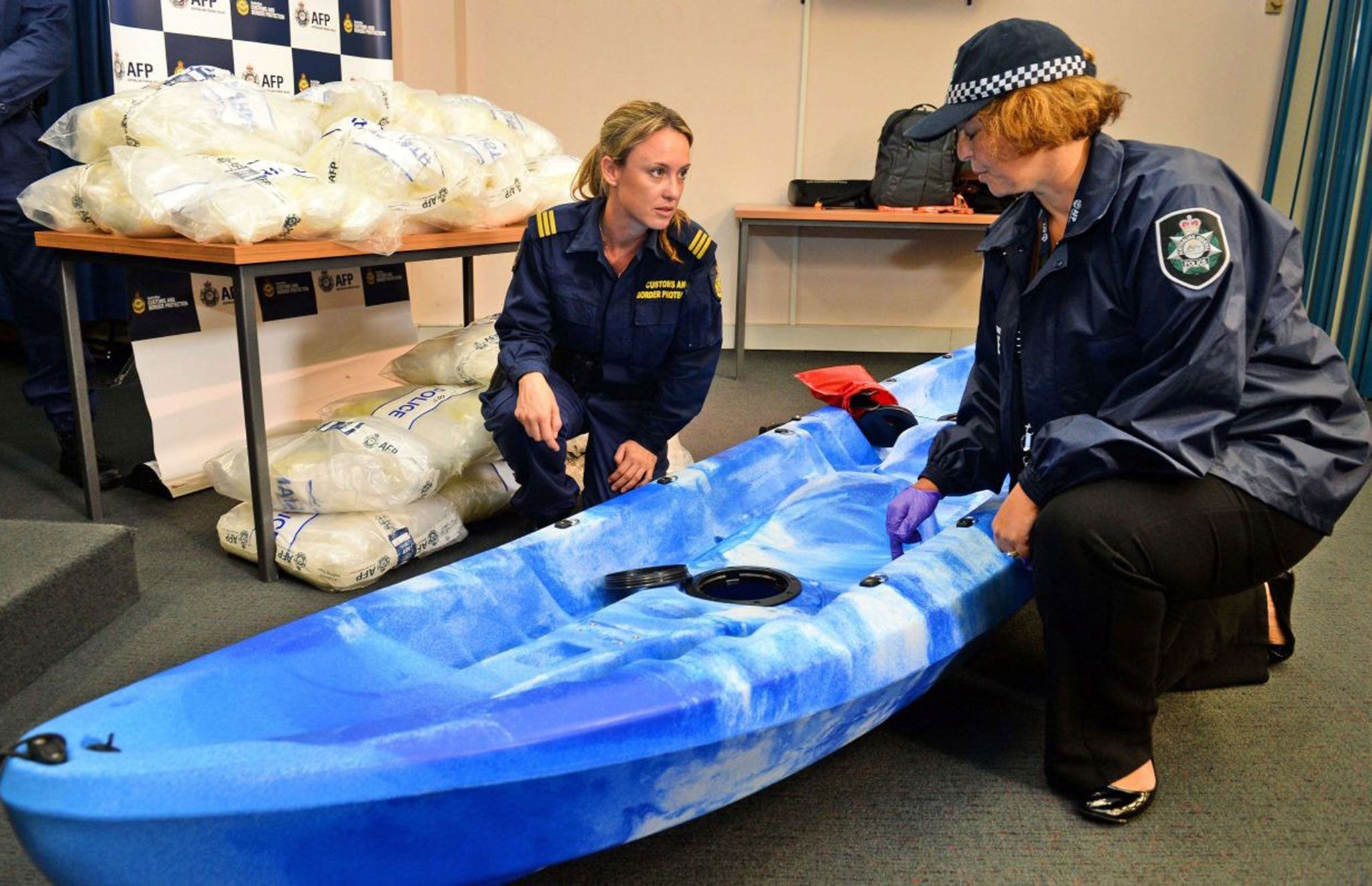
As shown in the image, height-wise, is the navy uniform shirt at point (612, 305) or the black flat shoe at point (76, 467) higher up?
the navy uniform shirt at point (612, 305)

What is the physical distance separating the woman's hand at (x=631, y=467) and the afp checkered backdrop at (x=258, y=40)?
1.37 metres

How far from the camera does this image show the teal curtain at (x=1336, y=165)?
4176mm

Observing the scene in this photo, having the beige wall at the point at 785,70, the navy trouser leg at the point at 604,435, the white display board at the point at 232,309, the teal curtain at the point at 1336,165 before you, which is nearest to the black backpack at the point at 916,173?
the beige wall at the point at 785,70

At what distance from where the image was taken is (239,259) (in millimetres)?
2062

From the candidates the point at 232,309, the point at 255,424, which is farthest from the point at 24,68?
the point at 255,424

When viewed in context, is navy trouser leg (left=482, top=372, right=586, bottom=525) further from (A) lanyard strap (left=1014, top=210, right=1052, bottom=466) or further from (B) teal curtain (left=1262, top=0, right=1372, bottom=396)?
(B) teal curtain (left=1262, top=0, right=1372, bottom=396)

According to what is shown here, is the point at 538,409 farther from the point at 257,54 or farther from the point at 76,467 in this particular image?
the point at 257,54

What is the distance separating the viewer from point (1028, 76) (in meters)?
1.45

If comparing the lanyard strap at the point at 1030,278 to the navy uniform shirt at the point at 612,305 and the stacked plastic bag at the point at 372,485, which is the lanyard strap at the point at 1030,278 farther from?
the stacked plastic bag at the point at 372,485

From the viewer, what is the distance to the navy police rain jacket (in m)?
1.36

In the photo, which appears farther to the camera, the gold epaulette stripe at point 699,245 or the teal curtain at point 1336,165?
the teal curtain at point 1336,165

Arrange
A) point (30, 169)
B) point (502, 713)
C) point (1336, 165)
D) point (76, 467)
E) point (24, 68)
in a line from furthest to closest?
point (1336, 165), point (76, 467), point (30, 169), point (24, 68), point (502, 713)

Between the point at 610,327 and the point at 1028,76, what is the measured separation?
1.11 metres

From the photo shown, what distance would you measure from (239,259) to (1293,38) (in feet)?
14.9
